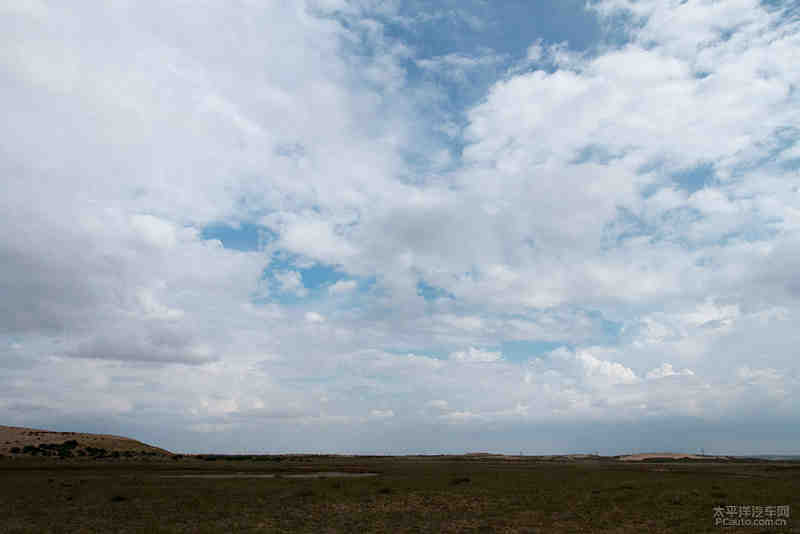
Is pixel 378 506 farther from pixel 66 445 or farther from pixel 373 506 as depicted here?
pixel 66 445

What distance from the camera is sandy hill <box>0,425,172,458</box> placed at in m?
A: 122

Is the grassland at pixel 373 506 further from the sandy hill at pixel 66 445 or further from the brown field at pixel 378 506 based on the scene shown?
the sandy hill at pixel 66 445

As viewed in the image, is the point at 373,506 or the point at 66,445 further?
the point at 66,445

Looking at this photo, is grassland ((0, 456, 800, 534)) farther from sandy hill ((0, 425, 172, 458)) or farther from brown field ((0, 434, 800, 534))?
sandy hill ((0, 425, 172, 458))

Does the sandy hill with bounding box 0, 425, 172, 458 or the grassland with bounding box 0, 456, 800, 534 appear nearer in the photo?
the grassland with bounding box 0, 456, 800, 534

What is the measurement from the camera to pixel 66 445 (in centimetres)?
13112

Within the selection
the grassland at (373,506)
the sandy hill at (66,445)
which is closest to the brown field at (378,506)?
the grassland at (373,506)

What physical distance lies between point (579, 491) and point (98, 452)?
122822 millimetres

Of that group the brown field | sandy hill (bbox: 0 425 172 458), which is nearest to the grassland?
the brown field

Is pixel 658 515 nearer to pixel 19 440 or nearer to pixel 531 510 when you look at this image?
pixel 531 510

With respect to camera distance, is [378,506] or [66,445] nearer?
[378,506]

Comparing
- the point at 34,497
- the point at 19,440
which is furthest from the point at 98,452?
the point at 34,497

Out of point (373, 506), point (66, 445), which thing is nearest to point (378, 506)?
point (373, 506)

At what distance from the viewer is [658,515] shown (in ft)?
120
